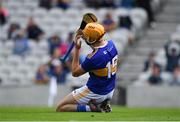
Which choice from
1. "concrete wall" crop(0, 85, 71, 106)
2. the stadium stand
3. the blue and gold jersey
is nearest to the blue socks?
the blue and gold jersey

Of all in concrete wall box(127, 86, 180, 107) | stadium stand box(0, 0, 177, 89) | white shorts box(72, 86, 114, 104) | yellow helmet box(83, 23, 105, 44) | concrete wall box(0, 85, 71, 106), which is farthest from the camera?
stadium stand box(0, 0, 177, 89)

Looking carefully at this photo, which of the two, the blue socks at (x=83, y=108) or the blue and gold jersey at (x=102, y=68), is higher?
the blue and gold jersey at (x=102, y=68)

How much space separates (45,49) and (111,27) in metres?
2.54

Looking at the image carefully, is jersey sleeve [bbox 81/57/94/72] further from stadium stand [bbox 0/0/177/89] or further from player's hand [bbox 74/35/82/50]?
stadium stand [bbox 0/0/177/89]

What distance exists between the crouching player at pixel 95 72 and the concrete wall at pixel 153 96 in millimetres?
9285

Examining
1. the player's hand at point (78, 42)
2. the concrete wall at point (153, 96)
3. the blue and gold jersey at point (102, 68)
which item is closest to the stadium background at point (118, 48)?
the concrete wall at point (153, 96)

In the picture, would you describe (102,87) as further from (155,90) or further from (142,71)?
(142,71)

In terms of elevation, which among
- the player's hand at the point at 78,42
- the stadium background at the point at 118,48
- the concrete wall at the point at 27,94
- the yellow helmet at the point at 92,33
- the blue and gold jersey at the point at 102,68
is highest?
the yellow helmet at the point at 92,33

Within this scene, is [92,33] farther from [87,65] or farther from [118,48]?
[118,48]

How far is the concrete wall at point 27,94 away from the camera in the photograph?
28.1 metres

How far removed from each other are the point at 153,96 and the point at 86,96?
9.68m

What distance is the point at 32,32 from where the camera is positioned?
31672 millimetres

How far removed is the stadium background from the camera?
2776cm

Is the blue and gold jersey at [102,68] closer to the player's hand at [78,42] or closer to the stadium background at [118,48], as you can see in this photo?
the player's hand at [78,42]
